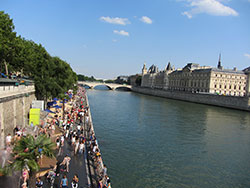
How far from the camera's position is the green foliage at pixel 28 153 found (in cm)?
909

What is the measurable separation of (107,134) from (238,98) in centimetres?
4534

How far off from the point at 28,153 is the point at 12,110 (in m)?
9.09

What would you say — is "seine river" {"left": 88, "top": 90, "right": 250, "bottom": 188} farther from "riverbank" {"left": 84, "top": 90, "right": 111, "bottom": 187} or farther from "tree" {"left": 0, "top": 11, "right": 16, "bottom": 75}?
"tree" {"left": 0, "top": 11, "right": 16, "bottom": 75}

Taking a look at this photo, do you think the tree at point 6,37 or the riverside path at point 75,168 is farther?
the tree at point 6,37

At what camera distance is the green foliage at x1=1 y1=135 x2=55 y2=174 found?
909 centimetres

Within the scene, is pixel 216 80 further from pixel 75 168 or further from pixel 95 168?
pixel 75 168

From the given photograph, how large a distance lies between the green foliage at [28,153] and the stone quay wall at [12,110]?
545 centimetres

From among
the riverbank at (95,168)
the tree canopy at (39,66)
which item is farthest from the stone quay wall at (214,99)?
the riverbank at (95,168)

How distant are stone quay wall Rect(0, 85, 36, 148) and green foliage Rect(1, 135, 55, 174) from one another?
17.9 ft

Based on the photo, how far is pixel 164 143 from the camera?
2175 centimetres

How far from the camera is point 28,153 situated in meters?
9.34

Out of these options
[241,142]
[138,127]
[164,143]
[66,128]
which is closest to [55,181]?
[66,128]

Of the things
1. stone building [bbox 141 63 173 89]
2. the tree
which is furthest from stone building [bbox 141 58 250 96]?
the tree

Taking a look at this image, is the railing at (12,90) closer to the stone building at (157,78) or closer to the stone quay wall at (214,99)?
the stone quay wall at (214,99)
